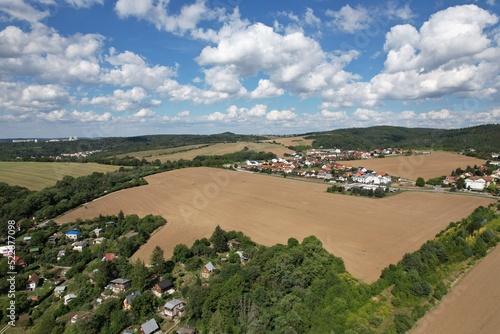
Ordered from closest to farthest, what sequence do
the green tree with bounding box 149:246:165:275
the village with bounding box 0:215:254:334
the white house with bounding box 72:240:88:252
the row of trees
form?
the village with bounding box 0:215:254:334, the green tree with bounding box 149:246:165:275, the white house with bounding box 72:240:88:252, the row of trees

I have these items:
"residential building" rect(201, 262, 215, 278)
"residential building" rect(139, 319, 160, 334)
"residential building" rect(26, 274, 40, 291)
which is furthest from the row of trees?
"residential building" rect(26, 274, 40, 291)

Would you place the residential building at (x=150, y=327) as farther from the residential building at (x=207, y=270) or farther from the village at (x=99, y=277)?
the residential building at (x=207, y=270)

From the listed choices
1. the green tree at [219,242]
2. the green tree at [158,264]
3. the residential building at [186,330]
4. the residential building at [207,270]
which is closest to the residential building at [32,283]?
the green tree at [158,264]

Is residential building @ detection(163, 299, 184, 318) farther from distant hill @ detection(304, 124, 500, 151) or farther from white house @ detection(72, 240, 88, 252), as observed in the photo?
distant hill @ detection(304, 124, 500, 151)

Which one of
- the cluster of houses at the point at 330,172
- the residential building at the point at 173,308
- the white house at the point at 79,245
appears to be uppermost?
the cluster of houses at the point at 330,172

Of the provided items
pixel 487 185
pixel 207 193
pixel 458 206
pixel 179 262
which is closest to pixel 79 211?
pixel 207 193

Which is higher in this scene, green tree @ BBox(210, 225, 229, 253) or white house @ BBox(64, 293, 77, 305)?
green tree @ BBox(210, 225, 229, 253)

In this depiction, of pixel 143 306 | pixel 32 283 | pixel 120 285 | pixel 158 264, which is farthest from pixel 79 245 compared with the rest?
pixel 143 306

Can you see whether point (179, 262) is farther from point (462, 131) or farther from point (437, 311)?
point (462, 131)
